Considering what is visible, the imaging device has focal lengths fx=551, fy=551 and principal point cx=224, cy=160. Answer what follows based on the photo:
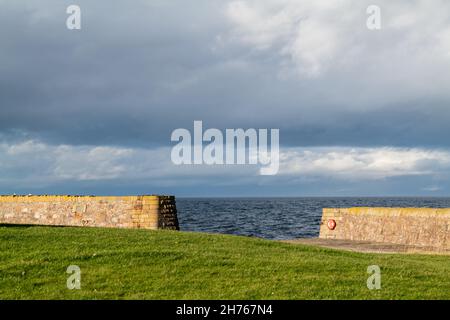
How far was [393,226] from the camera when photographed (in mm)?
27328

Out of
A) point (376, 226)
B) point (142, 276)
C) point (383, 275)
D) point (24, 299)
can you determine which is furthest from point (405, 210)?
point (24, 299)

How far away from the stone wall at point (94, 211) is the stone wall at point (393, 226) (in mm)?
9149

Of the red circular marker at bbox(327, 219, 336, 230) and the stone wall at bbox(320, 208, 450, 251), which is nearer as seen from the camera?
the stone wall at bbox(320, 208, 450, 251)

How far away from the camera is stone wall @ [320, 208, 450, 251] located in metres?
25.2

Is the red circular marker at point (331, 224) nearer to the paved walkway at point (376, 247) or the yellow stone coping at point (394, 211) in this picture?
the yellow stone coping at point (394, 211)

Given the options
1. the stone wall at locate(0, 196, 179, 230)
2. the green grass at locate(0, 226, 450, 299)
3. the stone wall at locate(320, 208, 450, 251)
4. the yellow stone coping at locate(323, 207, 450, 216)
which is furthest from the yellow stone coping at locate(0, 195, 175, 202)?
the green grass at locate(0, 226, 450, 299)

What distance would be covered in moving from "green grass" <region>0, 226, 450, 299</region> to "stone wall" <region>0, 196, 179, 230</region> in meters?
12.9

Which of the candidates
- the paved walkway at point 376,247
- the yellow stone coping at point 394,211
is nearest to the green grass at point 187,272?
the paved walkway at point 376,247

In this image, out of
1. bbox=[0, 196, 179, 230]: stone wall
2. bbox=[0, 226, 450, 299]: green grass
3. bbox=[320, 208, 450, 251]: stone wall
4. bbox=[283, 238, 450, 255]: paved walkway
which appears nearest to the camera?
bbox=[0, 226, 450, 299]: green grass

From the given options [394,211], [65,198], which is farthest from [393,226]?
[65,198]

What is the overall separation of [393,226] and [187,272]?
17093 mm

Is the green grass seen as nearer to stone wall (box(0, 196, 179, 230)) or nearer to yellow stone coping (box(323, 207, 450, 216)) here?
yellow stone coping (box(323, 207, 450, 216))

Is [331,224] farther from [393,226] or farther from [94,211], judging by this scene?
[94,211]

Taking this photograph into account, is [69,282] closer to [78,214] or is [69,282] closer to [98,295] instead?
[98,295]
